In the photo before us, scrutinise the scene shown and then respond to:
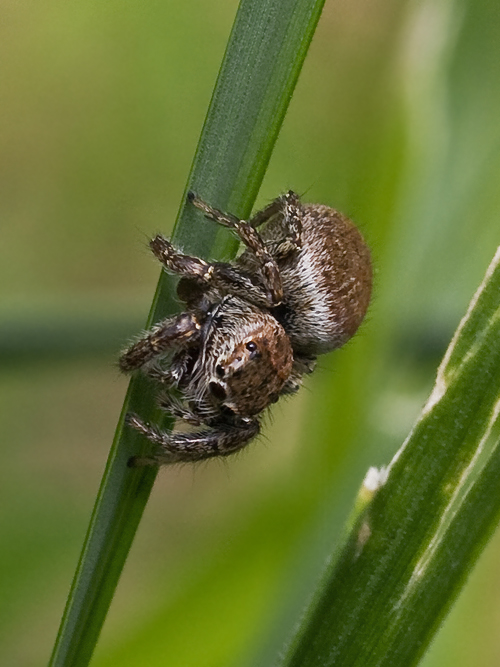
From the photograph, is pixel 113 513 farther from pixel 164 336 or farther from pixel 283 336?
pixel 283 336

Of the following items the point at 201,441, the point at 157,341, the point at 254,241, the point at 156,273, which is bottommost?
the point at 156,273

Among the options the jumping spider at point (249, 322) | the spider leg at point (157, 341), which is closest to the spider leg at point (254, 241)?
the jumping spider at point (249, 322)

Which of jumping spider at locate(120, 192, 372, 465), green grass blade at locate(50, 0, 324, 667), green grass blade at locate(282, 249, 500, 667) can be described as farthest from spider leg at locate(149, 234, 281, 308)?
green grass blade at locate(282, 249, 500, 667)

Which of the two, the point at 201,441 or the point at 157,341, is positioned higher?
the point at 157,341

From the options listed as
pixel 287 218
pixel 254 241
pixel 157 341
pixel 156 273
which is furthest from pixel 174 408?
pixel 156 273

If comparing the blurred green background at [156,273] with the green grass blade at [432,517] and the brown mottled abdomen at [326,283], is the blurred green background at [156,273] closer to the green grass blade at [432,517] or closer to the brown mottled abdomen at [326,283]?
the brown mottled abdomen at [326,283]

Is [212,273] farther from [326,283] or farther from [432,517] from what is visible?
[432,517]

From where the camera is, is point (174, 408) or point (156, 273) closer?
point (174, 408)
